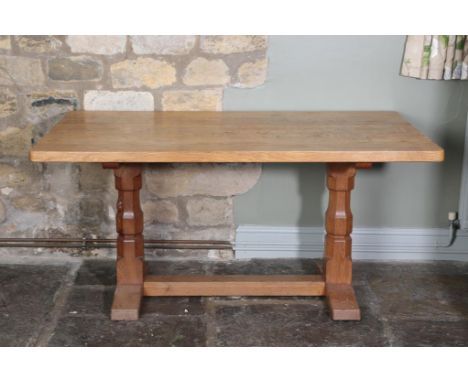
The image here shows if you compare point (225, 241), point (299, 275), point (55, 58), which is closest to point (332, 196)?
point (299, 275)

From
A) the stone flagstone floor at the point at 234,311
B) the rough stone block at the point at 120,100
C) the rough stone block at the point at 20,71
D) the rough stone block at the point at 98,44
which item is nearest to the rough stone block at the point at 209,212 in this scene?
the stone flagstone floor at the point at 234,311

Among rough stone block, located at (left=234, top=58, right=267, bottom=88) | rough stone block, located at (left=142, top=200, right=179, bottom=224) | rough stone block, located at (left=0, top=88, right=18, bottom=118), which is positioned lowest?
rough stone block, located at (left=142, top=200, right=179, bottom=224)

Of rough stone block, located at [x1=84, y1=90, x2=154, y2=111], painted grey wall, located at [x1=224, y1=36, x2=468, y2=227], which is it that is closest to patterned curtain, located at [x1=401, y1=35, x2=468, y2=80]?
painted grey wall, located at [x1=224, y1=36, x2=468, y2=227]

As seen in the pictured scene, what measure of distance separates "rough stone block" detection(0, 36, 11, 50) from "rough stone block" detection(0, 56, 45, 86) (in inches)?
1.8

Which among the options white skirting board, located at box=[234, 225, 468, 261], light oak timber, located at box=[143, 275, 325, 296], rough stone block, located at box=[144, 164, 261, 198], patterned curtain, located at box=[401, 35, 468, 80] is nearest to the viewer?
light oak timber, located at box=[143, 275, 325, 296]

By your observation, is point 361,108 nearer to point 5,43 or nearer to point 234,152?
point 234,152

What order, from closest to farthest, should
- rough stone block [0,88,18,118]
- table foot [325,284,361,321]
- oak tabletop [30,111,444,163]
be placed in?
oak tabletop [30,111,444,163] → table foot [325,284,361,321] → rough stone block [0,88,18,118]

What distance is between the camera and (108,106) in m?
3.94

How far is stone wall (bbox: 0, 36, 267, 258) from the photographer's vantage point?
12.7ft

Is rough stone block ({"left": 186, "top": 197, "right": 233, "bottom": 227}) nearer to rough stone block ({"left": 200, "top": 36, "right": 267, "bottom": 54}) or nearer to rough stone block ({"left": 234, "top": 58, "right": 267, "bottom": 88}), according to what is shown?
rough stone block ({"left": 234, "top": 58, "right": 267, "bottom": 88})

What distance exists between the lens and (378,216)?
13.6ft

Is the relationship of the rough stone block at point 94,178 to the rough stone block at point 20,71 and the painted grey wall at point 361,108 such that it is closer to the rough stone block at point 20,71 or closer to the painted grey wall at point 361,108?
the rough stone block at point 20,71

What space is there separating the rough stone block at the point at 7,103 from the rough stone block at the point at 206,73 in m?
0.83

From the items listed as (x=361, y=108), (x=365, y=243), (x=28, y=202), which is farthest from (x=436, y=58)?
(x=28, y=202)
